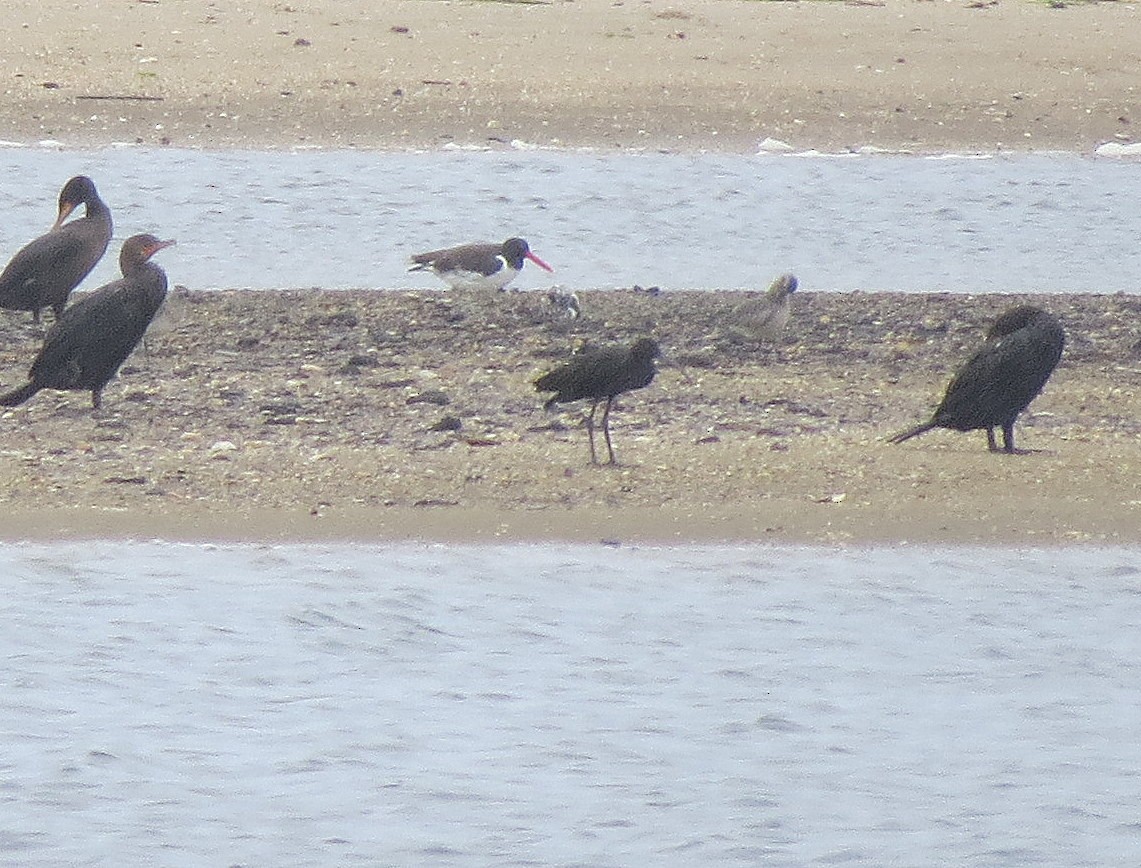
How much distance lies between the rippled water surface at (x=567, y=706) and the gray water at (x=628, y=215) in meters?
5.05

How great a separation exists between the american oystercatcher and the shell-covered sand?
128 millimetres

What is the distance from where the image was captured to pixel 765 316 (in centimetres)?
1081

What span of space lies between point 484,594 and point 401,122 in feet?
34.2

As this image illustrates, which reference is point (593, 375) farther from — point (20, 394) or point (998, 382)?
point (20, 394)

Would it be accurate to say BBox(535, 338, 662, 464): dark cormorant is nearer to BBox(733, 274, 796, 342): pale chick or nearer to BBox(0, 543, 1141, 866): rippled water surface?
BBox(0, 543, 1141, 866): rippled water surface

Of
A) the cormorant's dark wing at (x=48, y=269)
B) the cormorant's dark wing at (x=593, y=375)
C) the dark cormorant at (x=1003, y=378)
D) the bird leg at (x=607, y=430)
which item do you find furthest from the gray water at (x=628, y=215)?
the cormorant's dark wing at (x=593, y=375)

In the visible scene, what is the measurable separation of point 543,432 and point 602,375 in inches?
29.8

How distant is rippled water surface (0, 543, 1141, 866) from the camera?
5.98 meters

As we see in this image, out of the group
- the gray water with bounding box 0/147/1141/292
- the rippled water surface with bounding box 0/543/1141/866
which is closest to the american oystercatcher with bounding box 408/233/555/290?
the gray water with bounding box 0/147/1141/292

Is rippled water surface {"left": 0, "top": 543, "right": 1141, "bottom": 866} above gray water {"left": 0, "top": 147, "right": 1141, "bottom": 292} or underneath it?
underneath

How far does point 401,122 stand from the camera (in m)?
17.7

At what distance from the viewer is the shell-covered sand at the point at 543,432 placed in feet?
27.3

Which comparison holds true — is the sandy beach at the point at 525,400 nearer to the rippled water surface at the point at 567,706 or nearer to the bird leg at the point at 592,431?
the bird leg at the point at 592,431

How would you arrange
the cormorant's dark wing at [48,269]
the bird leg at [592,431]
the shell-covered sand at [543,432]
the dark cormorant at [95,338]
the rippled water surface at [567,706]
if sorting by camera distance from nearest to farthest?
the rippled water surface at [567,706], the shell-covered sand at [543,432], the bird leg at [592,431], the dark cormorant at [95,338], the cormorant's dark wing at [48,269]
